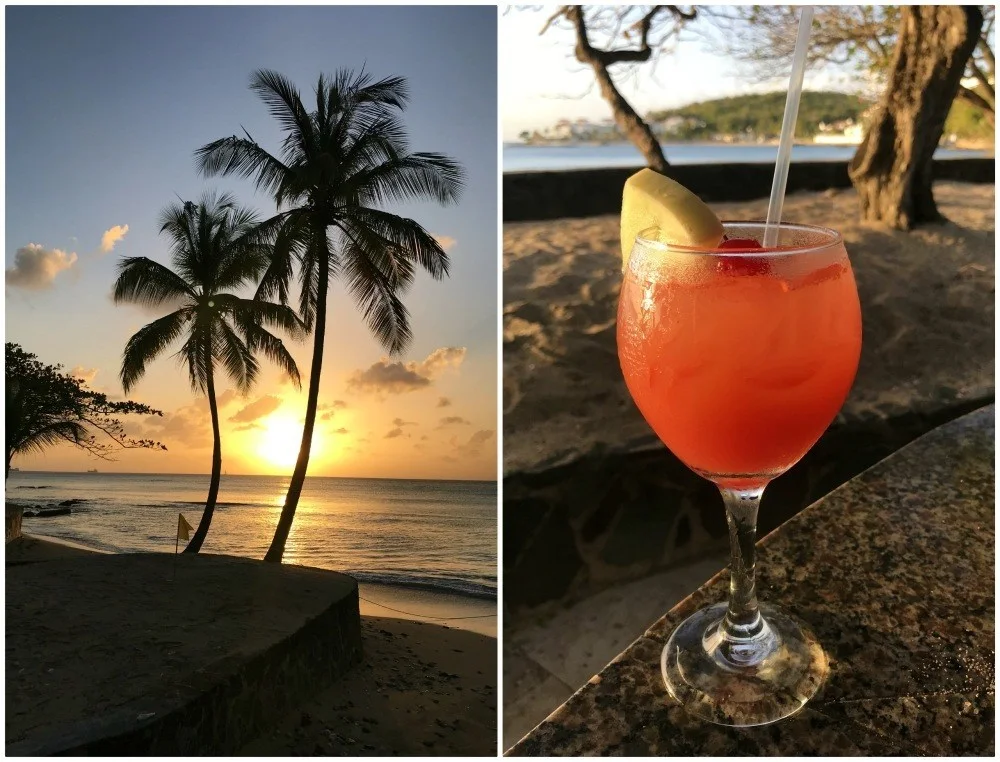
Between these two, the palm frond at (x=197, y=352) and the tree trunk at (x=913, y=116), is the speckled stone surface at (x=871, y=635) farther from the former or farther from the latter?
the tree trunk at (x=913, y=116)

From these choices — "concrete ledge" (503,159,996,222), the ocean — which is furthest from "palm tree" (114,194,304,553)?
"concrete ledge" (503,159,996,222)

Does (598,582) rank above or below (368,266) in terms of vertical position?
below

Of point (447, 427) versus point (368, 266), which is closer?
point (368, 266)

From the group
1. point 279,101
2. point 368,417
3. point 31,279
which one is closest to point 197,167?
point 279,101

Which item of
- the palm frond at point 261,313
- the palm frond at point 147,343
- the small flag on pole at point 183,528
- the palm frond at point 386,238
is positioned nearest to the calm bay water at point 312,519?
the small flag on pole at point 183,528

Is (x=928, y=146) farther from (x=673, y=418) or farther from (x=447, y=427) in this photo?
(x=673, y=418)

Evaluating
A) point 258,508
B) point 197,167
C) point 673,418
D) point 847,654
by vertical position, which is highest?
point 197,167
